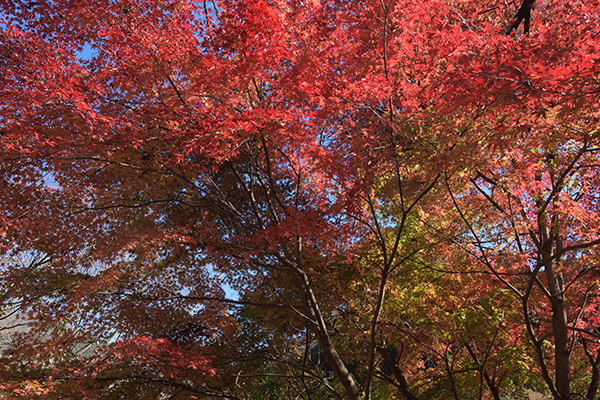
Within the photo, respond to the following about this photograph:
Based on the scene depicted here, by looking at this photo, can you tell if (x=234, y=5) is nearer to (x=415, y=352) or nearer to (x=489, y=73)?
(x=489, y=73)

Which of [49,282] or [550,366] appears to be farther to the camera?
[550,366]

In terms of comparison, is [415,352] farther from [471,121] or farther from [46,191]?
[46,191]

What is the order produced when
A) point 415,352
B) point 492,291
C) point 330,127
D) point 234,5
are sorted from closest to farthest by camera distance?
1. point 234,5
2. point 330,127
3. point 492,291
4. point 415,352

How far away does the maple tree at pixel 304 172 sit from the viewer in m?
4.27

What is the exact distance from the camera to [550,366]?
28.4 feet

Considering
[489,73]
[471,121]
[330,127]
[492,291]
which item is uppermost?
[330,127]

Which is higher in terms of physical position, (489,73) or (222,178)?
(222,178)

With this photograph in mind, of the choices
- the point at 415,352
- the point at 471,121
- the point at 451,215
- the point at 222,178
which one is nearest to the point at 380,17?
the point at 471,121

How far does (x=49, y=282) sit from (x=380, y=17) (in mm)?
7878

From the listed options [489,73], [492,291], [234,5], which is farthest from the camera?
[492,291]

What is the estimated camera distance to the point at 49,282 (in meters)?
7.35

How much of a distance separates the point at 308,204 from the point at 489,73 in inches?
217

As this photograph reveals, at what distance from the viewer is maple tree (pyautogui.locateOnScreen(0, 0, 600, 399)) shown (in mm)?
4270

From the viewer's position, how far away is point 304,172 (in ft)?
24.6
